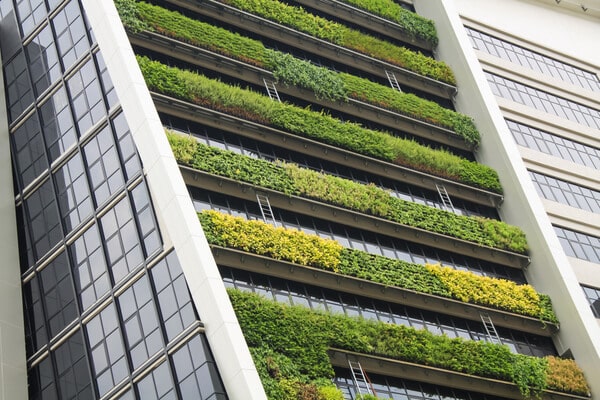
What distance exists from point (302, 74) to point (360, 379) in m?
16.4

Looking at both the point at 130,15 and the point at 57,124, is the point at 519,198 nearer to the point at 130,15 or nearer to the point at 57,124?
the point at 130,15

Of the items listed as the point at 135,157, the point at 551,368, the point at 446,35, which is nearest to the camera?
the point at 135,157

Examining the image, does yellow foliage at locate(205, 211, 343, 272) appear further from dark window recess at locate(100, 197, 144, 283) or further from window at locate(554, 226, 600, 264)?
window at locate(554, 226, 600, 264)

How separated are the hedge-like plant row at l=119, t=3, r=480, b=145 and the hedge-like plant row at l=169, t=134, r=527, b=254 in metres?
5.90

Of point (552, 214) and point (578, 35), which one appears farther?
point (578, 35)

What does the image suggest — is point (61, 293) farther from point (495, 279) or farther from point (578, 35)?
point (578, 35)

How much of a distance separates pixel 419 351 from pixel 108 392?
493 inches

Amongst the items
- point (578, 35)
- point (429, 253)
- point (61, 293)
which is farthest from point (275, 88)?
Answer: point (578, 35)

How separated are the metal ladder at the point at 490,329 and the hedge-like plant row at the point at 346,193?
13.3 feet

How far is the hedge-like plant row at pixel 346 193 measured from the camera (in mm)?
43750

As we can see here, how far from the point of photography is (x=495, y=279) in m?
50.1

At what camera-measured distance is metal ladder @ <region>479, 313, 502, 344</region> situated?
159 feet

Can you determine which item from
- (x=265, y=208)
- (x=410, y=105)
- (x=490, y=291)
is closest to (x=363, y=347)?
(x=265, y=208)

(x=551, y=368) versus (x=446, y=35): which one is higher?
(x=446, y=35)
